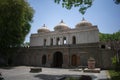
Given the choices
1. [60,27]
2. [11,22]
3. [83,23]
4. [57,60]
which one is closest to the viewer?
[11,22]

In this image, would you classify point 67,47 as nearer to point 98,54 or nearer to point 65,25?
point 98,54

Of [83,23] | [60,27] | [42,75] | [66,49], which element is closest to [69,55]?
[66,49]

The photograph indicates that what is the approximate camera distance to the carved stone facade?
28.5m

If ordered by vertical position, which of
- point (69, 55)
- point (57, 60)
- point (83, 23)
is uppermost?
point (83, 23)

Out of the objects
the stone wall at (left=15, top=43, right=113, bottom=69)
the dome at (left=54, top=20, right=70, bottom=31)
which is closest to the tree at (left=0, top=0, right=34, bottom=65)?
the stone wall at (left=15, top=43, right=113, bottom=69)

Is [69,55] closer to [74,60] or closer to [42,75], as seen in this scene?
[74,60]

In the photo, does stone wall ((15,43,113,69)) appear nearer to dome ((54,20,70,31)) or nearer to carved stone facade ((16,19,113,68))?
carved stone facade ((16,19,113,68))

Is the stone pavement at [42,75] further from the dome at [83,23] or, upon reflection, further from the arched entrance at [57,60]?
the dome at [83,23]

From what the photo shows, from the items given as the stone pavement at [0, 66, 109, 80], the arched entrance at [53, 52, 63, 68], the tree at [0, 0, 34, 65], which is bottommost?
the stone pavement at [0, 66, 109, 80]

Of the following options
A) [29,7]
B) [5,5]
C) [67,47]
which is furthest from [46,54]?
[5,5]

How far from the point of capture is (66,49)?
3125 centimetres

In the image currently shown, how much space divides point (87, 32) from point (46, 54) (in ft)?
35.7

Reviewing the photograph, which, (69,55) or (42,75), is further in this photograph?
(69,55)

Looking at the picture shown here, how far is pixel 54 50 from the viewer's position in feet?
107
